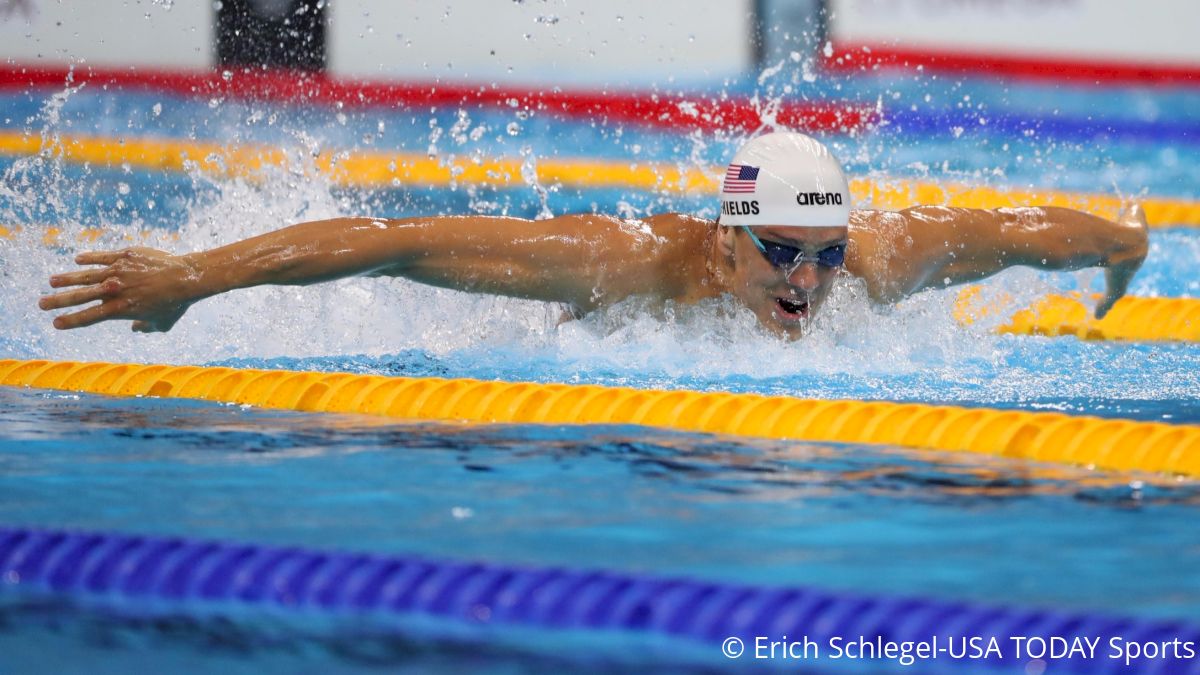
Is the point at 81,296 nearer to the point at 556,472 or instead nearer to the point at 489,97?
the point at 556,472

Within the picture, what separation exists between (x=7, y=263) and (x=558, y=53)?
17.9ft

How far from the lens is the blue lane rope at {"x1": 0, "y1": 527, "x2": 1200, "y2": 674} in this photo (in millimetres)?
1918

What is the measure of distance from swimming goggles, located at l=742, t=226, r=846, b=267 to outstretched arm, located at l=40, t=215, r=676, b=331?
0.29 meters

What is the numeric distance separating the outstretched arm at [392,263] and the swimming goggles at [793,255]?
29 centimetres

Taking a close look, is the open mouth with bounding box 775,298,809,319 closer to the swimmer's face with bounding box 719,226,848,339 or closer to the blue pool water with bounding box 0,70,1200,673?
→ the swimmer's face with bounding box 719,226,848,339

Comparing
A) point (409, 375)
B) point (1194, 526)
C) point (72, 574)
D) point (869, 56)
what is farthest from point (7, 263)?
point (869, 56)

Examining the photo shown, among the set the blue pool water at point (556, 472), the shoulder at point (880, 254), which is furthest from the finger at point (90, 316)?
the shoulder at point (880, 254)

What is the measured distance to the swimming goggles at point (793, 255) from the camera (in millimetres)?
3811

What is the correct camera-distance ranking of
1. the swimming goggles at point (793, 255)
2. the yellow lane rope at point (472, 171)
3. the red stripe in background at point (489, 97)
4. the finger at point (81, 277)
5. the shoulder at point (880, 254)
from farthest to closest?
1. the red stripe in background at point (489, 97)
2. the yellow lane rope at point (472, 171)
3. the shoulder at point (880, 254)
4. the swimming goggles at point (793, 255)
5. the finger at point (81, 277)

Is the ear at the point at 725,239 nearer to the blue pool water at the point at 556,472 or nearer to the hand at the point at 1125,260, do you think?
the blue pool water at the point at 556,472

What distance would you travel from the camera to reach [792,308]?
12.9 ft

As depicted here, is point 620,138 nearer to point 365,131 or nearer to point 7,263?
point 365,131

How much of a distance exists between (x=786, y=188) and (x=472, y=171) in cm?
543

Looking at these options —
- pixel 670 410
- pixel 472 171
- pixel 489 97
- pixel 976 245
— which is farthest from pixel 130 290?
pixel 489 97
